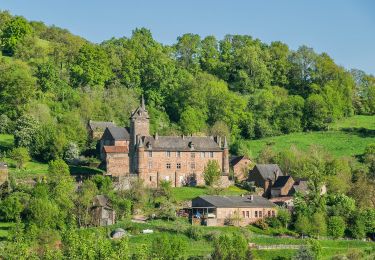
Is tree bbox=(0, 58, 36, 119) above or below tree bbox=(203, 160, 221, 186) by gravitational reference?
→ above

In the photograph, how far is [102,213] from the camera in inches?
3236

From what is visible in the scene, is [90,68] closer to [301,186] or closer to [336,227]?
[301,186]

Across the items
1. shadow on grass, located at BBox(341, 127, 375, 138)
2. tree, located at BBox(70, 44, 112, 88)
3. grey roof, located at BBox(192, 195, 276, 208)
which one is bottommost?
grey roof, located at BBox(192, 195, 276, 208)

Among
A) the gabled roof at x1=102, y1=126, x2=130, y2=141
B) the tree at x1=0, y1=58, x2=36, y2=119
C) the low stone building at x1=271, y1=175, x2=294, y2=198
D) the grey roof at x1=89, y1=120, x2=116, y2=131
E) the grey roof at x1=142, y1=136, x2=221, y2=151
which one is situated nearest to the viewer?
the low stone building at x1=271, y1=175, x2=294, y2=198

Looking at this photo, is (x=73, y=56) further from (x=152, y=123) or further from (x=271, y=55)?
(x=271, y=55)

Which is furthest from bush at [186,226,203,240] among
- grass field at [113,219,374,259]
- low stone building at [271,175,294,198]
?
low stone building at [271,175,294,198]

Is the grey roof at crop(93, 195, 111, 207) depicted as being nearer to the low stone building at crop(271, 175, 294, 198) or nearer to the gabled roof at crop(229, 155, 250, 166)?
the low stone building at crop(271, 175, 294, 198)

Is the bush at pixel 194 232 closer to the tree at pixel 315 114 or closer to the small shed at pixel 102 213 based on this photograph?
the small shed at pixel 102 213

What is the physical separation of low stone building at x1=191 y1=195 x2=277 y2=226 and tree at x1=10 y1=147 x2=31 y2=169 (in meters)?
16.6

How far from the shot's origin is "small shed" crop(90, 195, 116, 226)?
8169cm

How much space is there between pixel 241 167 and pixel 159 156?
9.58 m

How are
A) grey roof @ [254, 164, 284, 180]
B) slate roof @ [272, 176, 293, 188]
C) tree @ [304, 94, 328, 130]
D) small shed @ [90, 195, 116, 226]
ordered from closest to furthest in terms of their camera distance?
small shed @ [90, 195, 116, 226]
slate roof @ [272, 176, 293, 188]
grey roof @ [254, 164, 284, 180]
tree @ [304, 94, 328, 130]

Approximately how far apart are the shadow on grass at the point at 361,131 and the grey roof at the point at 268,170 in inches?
885

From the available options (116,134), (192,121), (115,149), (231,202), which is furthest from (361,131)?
(231,202)
